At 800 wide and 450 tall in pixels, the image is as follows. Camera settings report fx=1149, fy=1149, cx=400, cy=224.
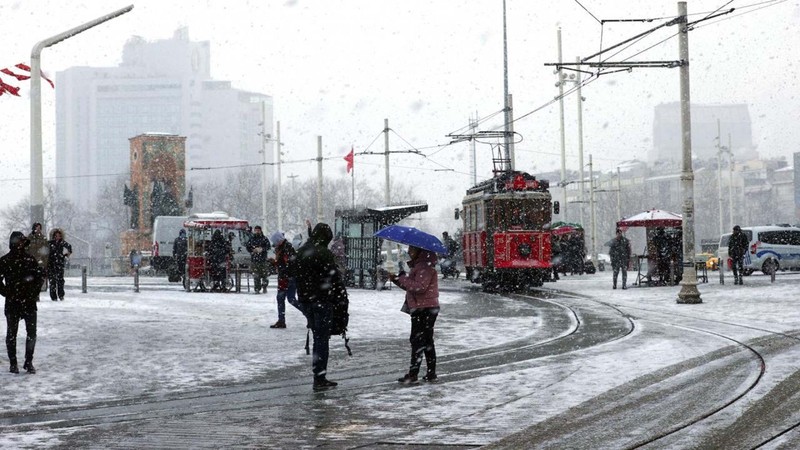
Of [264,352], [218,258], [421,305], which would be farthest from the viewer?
[218,258]

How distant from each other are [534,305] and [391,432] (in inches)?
720

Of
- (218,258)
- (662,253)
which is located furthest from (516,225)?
(218,258)

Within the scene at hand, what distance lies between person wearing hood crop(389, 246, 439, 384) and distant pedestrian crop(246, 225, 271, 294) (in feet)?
55.8

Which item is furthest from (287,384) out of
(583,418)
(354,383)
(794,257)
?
(794,257)

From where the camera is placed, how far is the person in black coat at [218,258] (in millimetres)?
31314

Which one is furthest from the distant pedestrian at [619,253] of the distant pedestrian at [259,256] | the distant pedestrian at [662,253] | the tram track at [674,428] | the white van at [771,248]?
the tram track at [674,428]

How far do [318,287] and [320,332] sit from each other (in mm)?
492

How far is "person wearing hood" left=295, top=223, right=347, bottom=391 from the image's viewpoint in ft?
40.4

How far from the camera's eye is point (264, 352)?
16.4 metres

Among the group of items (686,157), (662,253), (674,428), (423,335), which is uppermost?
(686,157)

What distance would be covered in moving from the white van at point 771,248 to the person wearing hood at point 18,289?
3211cm

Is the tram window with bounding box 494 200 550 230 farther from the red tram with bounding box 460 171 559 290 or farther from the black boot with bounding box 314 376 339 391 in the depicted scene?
the black boot with bounding box 314 376 339 391

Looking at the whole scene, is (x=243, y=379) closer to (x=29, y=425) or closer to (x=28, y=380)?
(x=28, y=380)

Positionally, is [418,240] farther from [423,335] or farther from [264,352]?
[264,352]
